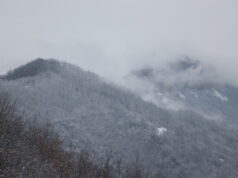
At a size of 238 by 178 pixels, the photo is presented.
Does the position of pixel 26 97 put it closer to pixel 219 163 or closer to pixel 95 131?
pixel 95 131

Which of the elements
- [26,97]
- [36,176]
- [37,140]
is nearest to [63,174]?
[36,176]

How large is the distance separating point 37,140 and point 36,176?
853cm

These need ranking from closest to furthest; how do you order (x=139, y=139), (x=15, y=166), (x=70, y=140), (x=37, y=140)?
(x=15, y=166) → (x=37, y=140) → (x=70, y=140) → (x=139, y=139)

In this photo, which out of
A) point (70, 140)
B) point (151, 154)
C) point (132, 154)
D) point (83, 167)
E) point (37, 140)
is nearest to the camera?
point (83, 167)

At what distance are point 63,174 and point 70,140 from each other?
421 ft

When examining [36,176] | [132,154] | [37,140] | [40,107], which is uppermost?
[40,107]

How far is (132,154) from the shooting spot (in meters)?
168

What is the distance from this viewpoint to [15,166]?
25.1m

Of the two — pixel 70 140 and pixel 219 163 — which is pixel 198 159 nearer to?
pixel 219 163

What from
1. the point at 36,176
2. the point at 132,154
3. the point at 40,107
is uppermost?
the point at 40,107

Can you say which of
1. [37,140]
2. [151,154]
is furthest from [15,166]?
[151,154]

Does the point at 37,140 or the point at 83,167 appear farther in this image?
the point at 37,140

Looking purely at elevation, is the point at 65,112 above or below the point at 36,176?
above

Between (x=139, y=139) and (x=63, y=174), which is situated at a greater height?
(x=139, y=139)
